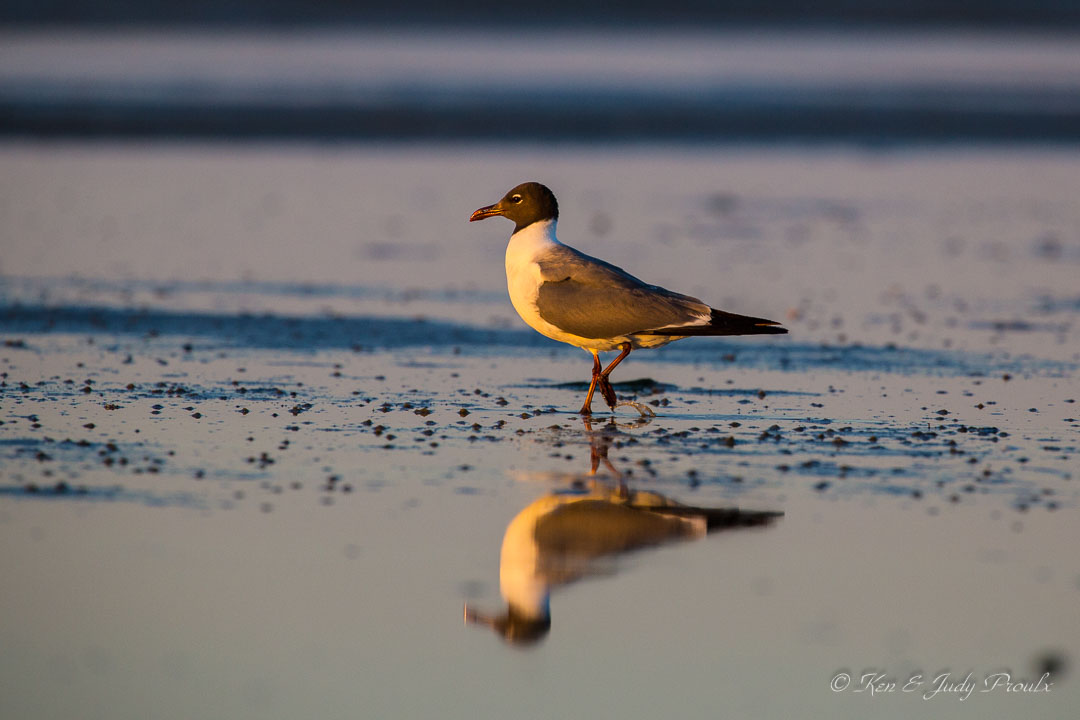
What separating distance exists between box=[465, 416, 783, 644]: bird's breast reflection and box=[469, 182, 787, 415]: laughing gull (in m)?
1.95

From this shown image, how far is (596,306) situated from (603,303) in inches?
1.9

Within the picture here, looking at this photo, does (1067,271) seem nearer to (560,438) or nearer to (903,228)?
(903,228)

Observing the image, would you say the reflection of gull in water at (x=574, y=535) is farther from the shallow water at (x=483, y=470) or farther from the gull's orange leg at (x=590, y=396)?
the gull's orange leg at (x=590, y=396)

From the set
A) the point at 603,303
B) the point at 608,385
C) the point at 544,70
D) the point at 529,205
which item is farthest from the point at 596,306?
the point at 544,70

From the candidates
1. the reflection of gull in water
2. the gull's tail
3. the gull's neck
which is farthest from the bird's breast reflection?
the gull's neck

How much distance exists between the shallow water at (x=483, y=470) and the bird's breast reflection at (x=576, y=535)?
9 cm

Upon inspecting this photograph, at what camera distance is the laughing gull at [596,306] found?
31.4 ft

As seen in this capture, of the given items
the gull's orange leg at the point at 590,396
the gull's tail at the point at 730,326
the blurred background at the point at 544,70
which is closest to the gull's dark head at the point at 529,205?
the gull's orange leg at the point at 590,396

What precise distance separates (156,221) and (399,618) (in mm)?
12641

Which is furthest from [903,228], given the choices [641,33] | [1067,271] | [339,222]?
[641,33]

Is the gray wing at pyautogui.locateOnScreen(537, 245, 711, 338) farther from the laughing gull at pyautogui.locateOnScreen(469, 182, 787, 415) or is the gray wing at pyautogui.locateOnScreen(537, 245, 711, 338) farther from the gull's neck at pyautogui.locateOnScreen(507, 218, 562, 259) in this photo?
the gull's neck at pyautogui.locateOnScreen(507, 218, 562, 259)

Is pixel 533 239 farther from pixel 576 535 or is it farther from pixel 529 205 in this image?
pixel 576 535

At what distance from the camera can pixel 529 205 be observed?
10.2 metres

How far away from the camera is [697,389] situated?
10.5 m
